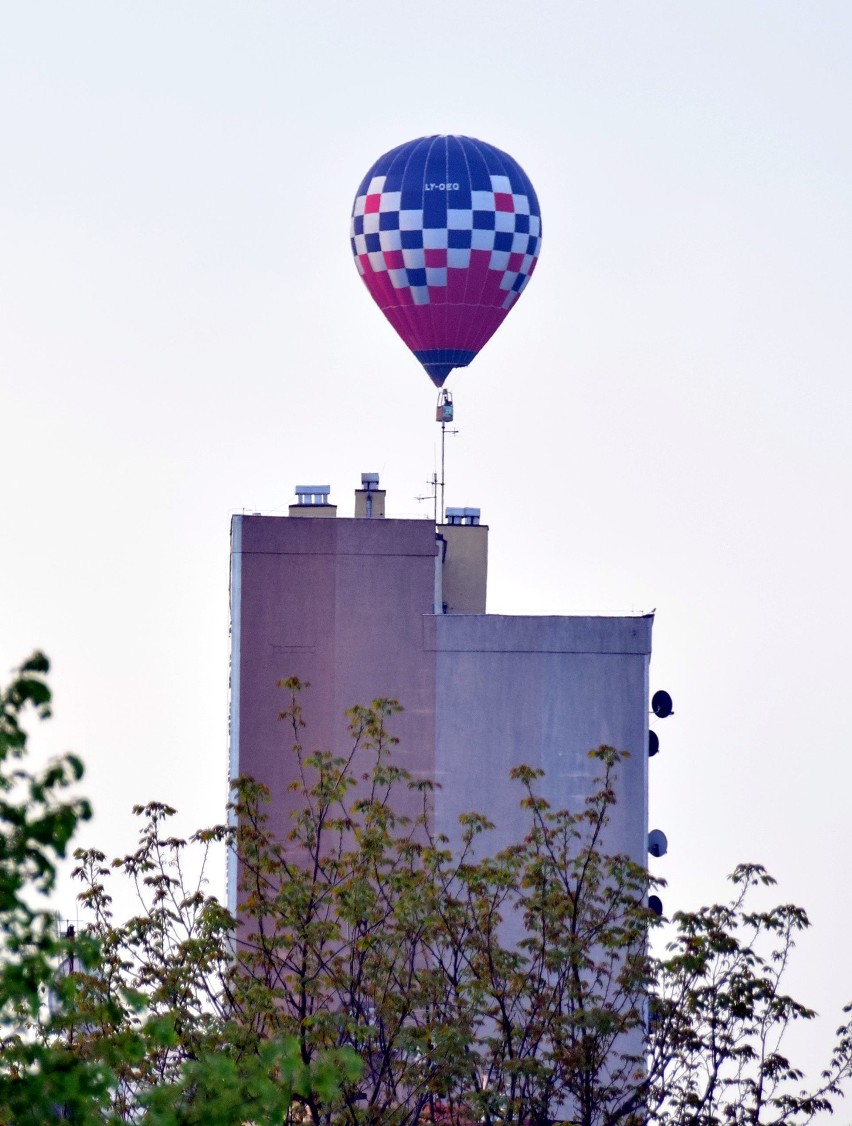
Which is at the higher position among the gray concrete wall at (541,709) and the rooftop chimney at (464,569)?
the rooftop chimney at (464,569)

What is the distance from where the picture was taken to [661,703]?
5912 centimetres

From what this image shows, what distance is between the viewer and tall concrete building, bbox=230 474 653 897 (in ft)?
186

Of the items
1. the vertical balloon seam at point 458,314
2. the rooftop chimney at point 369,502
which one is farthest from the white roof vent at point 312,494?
the vertical balloon seam at point 458,314

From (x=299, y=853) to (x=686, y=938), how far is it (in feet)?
80.9

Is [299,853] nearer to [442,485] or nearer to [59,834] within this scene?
[442,485]

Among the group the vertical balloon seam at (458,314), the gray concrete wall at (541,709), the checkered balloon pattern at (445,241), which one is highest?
the checkered balloon pattern at (445,241)

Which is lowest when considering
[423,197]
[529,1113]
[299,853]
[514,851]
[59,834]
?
[59,834]

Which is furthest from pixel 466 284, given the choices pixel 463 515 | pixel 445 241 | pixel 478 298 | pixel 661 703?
pixel 661 703

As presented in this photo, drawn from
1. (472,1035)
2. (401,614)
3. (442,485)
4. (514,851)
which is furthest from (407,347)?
(472,1035)

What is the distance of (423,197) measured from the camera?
6719 cm

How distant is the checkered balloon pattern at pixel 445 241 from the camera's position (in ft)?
220

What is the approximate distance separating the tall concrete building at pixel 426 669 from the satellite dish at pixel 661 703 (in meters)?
1.42

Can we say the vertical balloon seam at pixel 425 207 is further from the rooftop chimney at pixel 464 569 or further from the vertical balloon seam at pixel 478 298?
the rooftop chimney at pixel 464 569

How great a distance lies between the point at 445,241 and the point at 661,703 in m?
14.6
